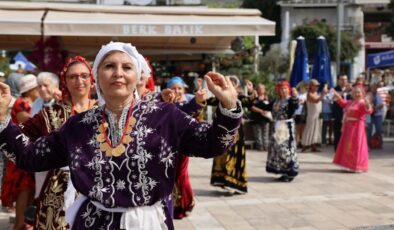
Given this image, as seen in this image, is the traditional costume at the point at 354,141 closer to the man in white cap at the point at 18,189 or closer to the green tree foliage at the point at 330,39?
the man in white cap at the point at 18,189

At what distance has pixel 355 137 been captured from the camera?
10203 mm

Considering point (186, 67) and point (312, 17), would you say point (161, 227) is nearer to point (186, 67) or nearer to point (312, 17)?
point (186, 67)

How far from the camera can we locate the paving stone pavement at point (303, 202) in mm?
6410

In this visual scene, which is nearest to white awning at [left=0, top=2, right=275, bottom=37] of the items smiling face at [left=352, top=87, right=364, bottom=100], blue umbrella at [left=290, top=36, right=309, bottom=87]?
smiling face at [left=352, top=87, right=364, bottom=100]

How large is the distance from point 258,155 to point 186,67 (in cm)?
351

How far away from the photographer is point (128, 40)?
35.0 feet

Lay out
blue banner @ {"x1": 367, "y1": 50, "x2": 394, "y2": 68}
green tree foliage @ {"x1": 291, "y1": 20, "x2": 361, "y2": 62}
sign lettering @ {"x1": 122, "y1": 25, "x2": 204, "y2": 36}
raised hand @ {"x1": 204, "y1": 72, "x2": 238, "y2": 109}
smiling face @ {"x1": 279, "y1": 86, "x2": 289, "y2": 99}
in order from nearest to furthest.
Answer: raised hand @ {"x1": 204, "y1": 72, "x2": 238, "y2": 109}, sign lettering @ {"x1": 122, "y1": 25, "x2": 204, "y2": 36}, smiling face @ {"x1": 279, "y1": 86, "x2": 289, "y2": 99}, blue banner @ {"x1": 367, "y1": 50, "x2": 394, "y2": 68}, green tree foliage @ {"x1": 291, "y1": 20, "x2": 361, "y2": 62}

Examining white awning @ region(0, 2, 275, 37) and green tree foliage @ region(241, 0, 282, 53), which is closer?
white awning @ region(0, 2, 275, 37)

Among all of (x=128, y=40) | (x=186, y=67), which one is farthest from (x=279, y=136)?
(x=186, y=67)

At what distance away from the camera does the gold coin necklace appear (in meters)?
2.46

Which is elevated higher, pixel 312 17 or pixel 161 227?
pixel 312 17

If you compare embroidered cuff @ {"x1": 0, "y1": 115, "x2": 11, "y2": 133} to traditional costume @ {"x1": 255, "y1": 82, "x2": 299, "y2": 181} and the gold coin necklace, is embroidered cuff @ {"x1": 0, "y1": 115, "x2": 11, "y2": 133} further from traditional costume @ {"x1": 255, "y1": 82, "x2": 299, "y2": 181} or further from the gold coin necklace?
traditional costume @ {"x1": 255, "y1": 82, "x2": 299, "y2": 181}

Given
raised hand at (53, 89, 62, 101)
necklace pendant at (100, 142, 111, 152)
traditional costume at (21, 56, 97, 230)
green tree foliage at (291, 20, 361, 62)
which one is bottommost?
traditional costume at (21, 56, 97, 230)

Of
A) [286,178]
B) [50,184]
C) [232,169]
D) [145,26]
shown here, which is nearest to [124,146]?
[50,184]
